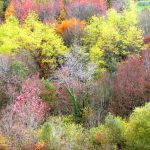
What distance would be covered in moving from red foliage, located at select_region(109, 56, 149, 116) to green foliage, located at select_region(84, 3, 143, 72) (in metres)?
9.01

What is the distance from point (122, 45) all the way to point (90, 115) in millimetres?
17720

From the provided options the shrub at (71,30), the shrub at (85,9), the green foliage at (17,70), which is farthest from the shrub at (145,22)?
the green foliage at (17,70)

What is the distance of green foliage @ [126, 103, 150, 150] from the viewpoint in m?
39.5

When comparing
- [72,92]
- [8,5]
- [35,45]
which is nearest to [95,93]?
[72,92]

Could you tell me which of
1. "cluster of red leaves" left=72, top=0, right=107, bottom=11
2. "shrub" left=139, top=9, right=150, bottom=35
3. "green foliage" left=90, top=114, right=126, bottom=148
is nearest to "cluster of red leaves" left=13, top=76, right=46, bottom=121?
"green foliage" left=90, top=114, right=126, bottom=148

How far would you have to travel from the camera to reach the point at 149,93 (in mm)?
50500

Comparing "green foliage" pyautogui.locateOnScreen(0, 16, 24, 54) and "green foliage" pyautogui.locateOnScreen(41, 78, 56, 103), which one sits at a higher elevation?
"green foliage" pyautogui.locateOnScreen(0, 16, 24, 54)

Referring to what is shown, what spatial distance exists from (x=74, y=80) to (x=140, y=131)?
15.2m

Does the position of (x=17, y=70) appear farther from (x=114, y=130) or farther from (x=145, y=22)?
(x=145, y=22)

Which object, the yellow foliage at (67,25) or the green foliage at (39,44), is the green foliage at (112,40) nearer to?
the yellow foliage at (67,25)

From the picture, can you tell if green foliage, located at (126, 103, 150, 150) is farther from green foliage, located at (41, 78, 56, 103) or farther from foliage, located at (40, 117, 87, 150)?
green foliage, located at (41, 78, 56, 103)

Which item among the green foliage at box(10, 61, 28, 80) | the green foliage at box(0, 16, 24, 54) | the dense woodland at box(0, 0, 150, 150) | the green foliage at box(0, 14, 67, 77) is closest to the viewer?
the dense woodland at box(0, 0, 150, 150)

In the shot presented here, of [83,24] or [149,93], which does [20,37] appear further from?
[149,93]

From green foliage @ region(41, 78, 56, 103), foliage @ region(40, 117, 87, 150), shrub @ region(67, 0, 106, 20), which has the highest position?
shrub @ region(67, 0, 106, 20)
